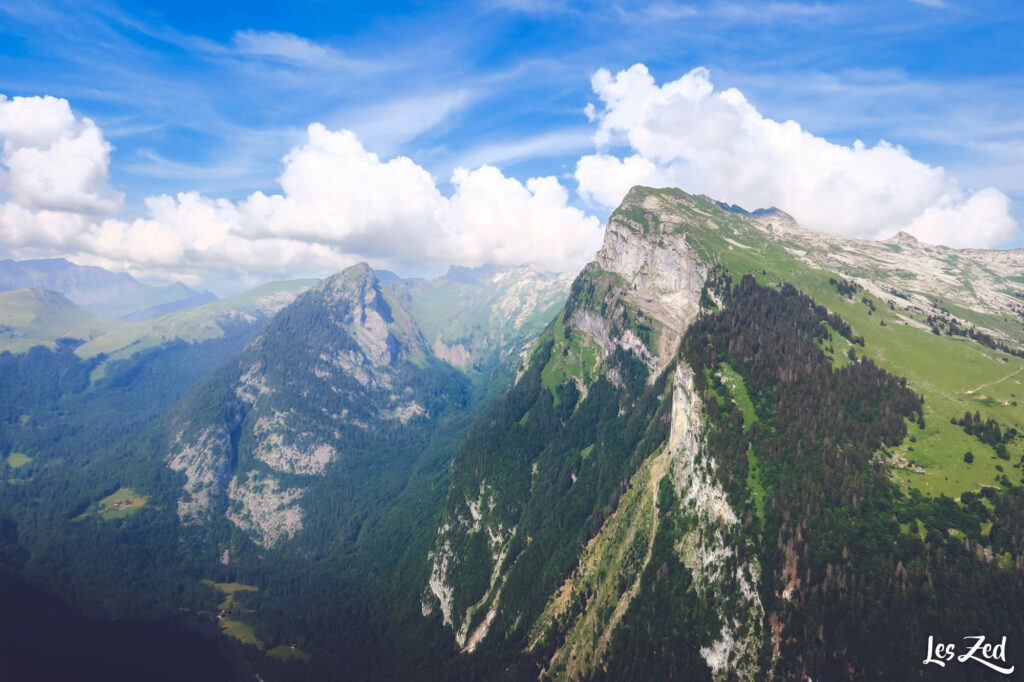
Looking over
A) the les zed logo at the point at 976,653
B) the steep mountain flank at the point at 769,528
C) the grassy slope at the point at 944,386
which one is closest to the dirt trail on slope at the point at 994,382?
the grassy slope at the point at 944,386

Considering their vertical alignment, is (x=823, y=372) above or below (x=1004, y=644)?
above

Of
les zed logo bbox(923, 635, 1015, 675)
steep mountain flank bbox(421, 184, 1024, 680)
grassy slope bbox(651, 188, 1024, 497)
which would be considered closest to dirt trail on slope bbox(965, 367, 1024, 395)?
grassy slope bbox(651, 188, 1024, 497)

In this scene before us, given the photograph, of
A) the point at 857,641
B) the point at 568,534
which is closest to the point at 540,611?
the point at 568,534

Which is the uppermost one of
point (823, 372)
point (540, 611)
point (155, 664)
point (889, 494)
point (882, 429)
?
point (823, 372)

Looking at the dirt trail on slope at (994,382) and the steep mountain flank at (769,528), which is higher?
the dirt trail on slope at (994,382)

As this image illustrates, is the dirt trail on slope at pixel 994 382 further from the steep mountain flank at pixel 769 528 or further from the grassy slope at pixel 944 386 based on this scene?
the steep mountain flank at pixel 769 528

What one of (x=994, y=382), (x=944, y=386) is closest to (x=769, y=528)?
(x=944, y=386)

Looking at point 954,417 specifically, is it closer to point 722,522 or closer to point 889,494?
point 889,494

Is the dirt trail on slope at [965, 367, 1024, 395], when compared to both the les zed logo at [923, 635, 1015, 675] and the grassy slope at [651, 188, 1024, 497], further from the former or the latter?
the les zed logo at [923, 635, 1015, 675]

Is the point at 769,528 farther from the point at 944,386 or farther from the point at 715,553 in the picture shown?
the point at 944,386
